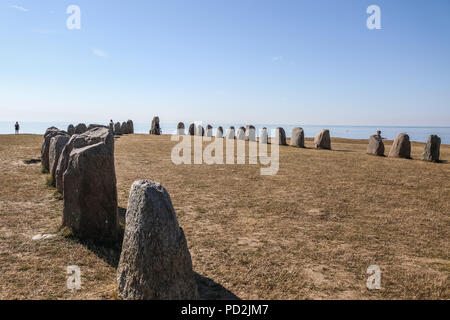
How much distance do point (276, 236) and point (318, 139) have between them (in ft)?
54.4

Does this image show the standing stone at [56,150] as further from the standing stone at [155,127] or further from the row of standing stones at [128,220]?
the standing stone at [155,127]

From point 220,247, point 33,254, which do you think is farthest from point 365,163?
point 33,254

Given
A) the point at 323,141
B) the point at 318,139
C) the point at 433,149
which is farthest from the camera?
the point at 318,139

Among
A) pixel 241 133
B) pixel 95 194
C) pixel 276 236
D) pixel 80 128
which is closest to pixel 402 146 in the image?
pixel 241 133

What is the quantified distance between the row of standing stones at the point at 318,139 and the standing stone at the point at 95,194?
1636 centimetres

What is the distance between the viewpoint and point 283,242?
602 cm

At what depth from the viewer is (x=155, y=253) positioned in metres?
3.45

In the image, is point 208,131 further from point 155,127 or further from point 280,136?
point 280,136

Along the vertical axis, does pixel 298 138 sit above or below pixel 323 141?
above

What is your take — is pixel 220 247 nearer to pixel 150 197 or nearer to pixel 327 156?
pixel 150 197

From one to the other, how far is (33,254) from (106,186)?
5.42ft

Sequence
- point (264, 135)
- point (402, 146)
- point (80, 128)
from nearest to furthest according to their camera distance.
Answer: point (402, 146)
point (264, 135)
point (80, 128)

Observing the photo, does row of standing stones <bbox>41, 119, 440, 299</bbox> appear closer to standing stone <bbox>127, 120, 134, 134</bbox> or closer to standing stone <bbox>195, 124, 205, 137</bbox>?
standing stone <bbox>195, 124, 205, 137</bbox>

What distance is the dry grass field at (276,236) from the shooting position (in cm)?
446
